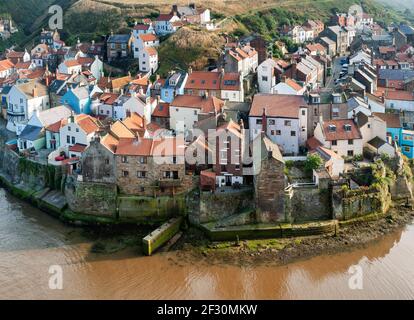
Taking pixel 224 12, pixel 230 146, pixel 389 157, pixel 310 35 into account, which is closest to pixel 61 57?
pixel 224 12

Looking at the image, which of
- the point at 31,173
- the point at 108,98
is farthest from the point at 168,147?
the point at 108,98

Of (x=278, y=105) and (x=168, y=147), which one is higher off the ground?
(x=278, y=105)

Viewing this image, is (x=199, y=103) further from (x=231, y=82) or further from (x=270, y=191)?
(x=270, y=191)

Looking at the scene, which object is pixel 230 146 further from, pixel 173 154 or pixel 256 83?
pixel 256 83

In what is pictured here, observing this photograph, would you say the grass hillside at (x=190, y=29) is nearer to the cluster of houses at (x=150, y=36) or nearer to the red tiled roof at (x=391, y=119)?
the cluster of houses at (x=150, y=36)

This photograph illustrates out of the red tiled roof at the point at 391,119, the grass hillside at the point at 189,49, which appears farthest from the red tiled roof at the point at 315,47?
the red tiled roof at the point at 391,119

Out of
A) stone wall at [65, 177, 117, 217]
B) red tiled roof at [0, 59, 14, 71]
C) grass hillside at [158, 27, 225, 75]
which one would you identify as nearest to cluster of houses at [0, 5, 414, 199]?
stone wall at [65, 177, 117, 217]

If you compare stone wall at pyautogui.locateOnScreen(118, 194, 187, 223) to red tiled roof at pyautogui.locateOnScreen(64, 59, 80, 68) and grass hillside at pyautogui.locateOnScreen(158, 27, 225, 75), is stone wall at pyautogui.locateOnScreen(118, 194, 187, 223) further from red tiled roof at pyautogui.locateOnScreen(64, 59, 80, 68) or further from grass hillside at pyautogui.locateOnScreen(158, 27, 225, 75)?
red tiled roof at pyautogui.locateOnScreen(64, 59, 80, 68)
